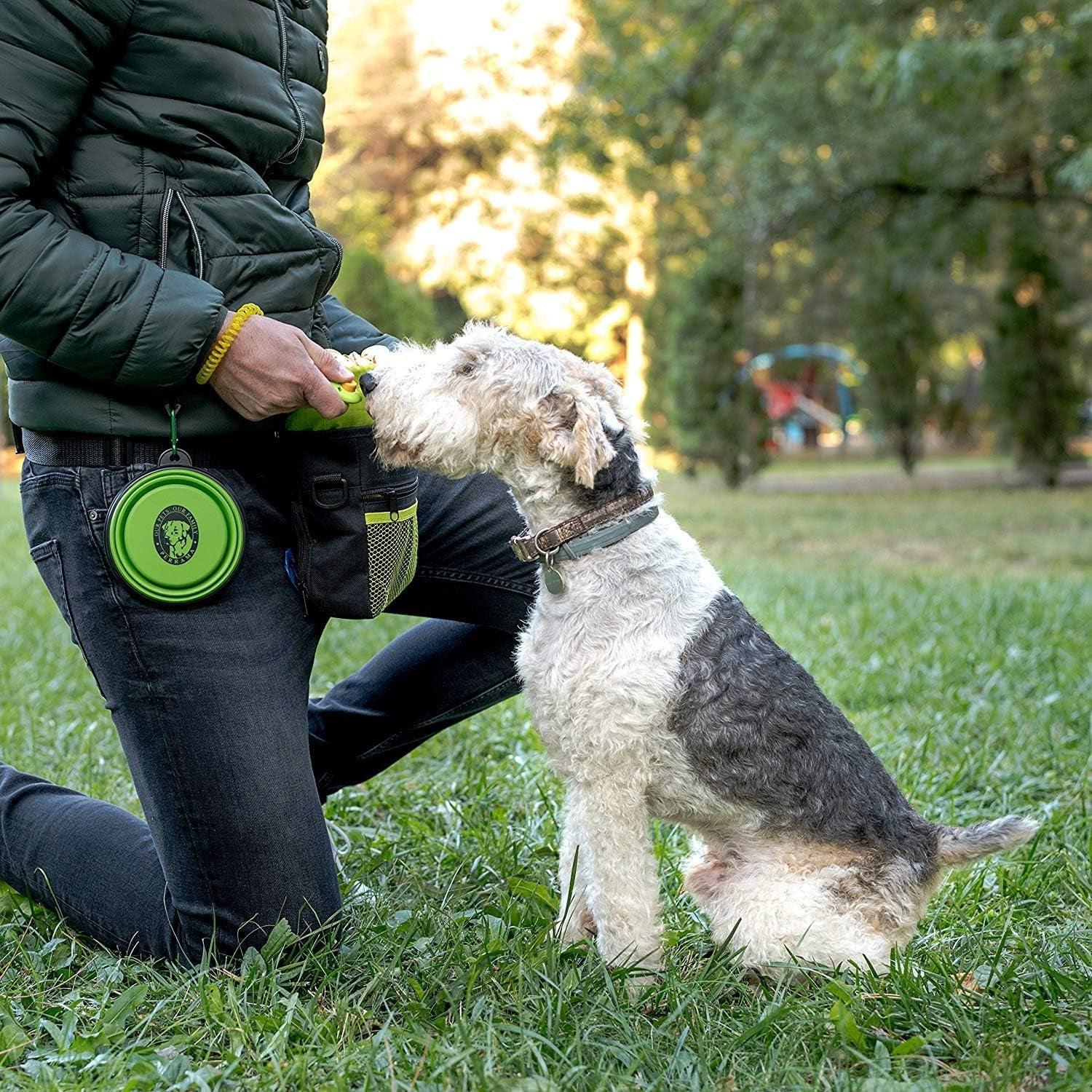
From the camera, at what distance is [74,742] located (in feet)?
14.1

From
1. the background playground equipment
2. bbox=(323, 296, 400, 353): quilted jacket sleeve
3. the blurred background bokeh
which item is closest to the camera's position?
bbox=(323, 296, 400, 353): quilted jacket sleeve

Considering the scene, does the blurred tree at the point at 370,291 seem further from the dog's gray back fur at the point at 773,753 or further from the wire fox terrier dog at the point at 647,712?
the dog's gray back fur at the point at 773,753

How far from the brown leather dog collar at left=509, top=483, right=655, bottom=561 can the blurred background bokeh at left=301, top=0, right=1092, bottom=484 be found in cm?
656

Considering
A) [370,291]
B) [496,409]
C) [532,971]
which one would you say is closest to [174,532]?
[496,409]

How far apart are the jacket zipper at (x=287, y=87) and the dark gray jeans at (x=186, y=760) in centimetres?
75

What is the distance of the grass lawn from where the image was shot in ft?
7.38

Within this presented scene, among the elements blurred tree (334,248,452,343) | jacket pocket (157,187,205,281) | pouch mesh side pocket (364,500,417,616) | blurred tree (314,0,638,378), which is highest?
blurred tree (314,0,638,378)

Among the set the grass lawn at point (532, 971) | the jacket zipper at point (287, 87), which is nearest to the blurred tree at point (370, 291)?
the grass lawn at point (532, 971)

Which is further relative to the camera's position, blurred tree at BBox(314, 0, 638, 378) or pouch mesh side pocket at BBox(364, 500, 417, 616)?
blurred tree at BBox(314, 0, 638, 378)

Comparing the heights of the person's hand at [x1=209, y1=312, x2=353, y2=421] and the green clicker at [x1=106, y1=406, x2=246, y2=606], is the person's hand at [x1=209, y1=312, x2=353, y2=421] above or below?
above

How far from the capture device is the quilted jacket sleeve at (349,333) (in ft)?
10.2

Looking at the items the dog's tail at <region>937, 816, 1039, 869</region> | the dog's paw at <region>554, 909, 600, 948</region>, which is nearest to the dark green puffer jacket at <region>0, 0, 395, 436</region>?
the dog's paw at <region>554, 909, 600, 948</region>

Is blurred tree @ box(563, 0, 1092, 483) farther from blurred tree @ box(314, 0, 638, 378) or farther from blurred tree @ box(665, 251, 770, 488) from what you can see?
blurred tree @ box(314, 0, 638, 378)

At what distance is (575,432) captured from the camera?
2.62 m
